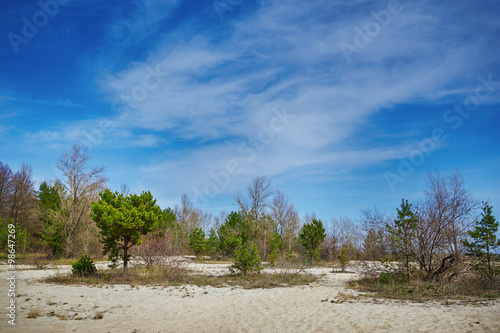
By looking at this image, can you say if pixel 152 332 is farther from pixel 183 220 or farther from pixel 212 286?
pixel 183 220

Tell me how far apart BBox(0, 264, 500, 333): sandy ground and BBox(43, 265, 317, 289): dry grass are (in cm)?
200

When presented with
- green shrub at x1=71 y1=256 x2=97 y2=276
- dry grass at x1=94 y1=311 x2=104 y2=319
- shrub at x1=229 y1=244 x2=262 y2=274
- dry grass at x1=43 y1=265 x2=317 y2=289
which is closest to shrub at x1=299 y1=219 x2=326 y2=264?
dry grass at x1=43 y1=265 x2=317 y2=289

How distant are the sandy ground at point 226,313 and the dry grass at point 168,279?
200 cm

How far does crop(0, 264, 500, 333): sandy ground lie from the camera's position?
7539mm

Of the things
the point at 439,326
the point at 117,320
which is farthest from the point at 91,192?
the point at 439,326

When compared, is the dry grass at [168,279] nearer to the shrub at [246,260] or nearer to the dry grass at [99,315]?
the shrub at [246,260]

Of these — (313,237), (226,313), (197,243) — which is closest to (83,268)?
(226,313)

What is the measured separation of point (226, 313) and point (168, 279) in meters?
7.76

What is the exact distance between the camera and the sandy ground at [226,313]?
7.54 meters

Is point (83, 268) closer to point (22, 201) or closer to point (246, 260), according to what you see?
point (246, 260)

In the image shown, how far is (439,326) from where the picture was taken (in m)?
7.43

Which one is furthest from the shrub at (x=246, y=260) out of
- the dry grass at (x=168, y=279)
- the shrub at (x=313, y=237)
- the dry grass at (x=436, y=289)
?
the shrub at (x=313, y=237)

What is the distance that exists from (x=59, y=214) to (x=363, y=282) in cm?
3141

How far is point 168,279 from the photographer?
16.2 m
